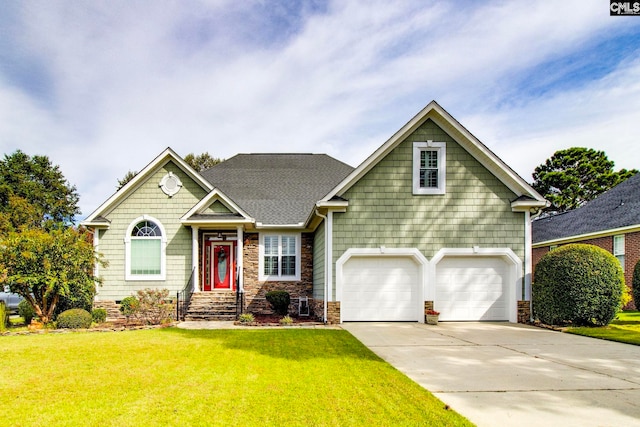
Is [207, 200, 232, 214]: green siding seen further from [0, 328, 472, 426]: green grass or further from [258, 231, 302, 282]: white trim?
[0, 328, 472, 426]: green grass

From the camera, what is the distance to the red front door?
55.1 ft

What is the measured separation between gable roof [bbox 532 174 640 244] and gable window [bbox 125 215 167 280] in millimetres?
19801

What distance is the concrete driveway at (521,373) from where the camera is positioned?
466 cm

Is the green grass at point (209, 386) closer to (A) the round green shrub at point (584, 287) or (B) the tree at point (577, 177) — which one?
(A) the round green shrub at point (584, 287)

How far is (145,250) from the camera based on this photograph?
51.9ft

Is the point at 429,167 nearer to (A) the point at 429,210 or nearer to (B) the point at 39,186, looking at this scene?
(A) the point at 429,210

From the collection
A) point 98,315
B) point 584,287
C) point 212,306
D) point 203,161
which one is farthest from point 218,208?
point 203,161

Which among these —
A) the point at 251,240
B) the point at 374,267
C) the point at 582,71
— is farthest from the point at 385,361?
the point at 582,71

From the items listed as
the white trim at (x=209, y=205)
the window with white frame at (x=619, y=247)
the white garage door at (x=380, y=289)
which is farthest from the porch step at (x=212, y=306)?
the window with white frame at (x=619, y=247)

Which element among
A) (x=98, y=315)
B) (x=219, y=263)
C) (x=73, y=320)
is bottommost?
(x=98, y=315)

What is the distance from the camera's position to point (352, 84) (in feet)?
52.2

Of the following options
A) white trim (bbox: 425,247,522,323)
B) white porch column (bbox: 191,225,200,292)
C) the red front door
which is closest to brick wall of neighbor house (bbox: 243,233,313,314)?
the red front door

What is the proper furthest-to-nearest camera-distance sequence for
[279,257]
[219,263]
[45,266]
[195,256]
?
[219,263], [279,257], [195,256], [45,266]

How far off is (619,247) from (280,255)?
51.6 ft
